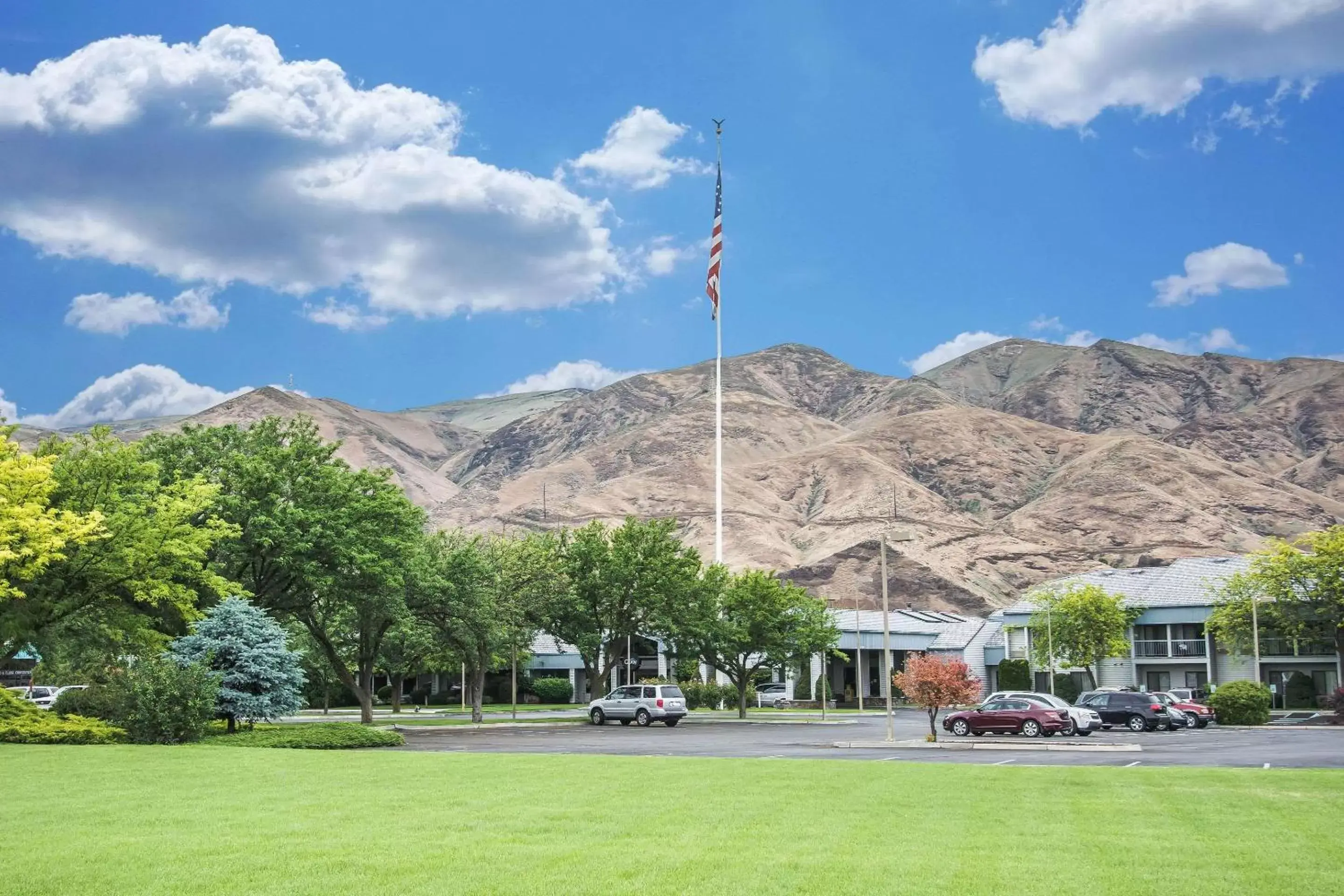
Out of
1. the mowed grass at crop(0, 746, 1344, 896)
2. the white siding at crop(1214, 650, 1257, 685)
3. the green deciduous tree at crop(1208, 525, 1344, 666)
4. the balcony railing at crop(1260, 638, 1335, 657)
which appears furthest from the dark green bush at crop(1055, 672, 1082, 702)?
the mowed grass at crop(0, 746, 1344, 896)

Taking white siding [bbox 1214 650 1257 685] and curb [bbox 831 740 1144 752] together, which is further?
white siding [bbox 1214 650 1257 685]

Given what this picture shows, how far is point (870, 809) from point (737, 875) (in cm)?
536

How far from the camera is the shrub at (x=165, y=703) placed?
29609mm

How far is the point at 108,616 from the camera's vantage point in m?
36.2

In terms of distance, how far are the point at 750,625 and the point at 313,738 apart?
114 feet

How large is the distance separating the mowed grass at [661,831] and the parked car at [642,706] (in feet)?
102

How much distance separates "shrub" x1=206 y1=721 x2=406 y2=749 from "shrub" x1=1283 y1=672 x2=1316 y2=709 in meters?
58.1

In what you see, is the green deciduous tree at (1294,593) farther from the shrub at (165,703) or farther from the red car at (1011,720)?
the shrub at (165,703)

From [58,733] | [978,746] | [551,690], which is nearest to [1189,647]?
[551,690]

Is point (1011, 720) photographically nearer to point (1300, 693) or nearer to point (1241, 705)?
point (1241, 705)

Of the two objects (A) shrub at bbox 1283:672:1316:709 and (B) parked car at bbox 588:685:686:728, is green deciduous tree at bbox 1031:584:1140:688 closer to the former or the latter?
(A) shrub at bbox 1283:672:1316:709

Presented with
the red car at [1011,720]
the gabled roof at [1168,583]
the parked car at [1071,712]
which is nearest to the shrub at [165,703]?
the red car at [1011,720]

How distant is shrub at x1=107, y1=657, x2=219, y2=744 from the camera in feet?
97.1

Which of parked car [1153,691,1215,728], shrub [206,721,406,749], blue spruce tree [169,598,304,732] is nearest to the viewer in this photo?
shrub [206,721,406,749]
